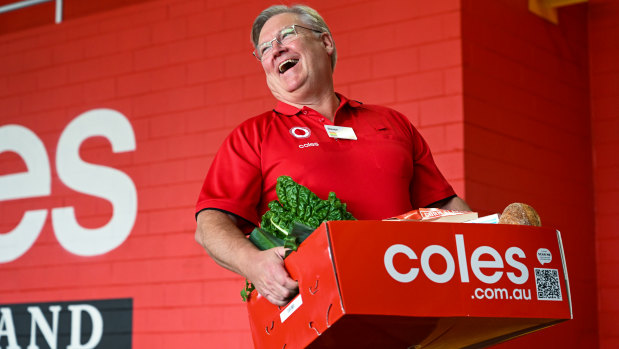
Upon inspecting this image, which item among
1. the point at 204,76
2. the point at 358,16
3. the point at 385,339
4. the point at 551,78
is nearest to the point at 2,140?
the point at 204,76

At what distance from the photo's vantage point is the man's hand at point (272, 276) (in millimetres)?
1583

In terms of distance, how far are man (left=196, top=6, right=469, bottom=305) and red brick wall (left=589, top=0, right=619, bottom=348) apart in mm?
2943

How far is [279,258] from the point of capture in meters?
1.61

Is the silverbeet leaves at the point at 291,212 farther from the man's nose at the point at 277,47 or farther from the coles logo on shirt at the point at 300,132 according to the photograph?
the man's nose at the point at 277,47

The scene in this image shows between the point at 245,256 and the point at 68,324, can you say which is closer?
the point at 245,256

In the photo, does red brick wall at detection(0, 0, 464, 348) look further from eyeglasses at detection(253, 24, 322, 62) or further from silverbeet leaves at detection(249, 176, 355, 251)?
silverbeet leaves at detection(249, 176, 355, 251)

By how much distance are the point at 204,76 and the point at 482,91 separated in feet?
5.13

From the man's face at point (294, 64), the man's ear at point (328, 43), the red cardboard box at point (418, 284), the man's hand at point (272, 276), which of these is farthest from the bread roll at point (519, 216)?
the man's ear at point (328, 43)

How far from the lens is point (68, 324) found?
5.07m

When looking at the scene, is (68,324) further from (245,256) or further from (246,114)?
(245,256)

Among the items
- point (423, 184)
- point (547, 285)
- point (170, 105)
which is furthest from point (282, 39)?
point (170, 105)

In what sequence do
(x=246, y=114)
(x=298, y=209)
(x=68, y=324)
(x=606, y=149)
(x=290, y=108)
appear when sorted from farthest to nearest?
(x=68, y=324) → (x=606, y=149) → (x=246, y=114) → (x=290, y=108) → (x=298, y=209)

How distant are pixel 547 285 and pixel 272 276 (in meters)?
0.51

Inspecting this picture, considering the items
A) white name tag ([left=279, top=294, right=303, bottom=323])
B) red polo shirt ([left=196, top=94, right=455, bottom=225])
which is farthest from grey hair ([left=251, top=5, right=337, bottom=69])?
white name tag ([left=279, top=294, right=303, bottom=323])
